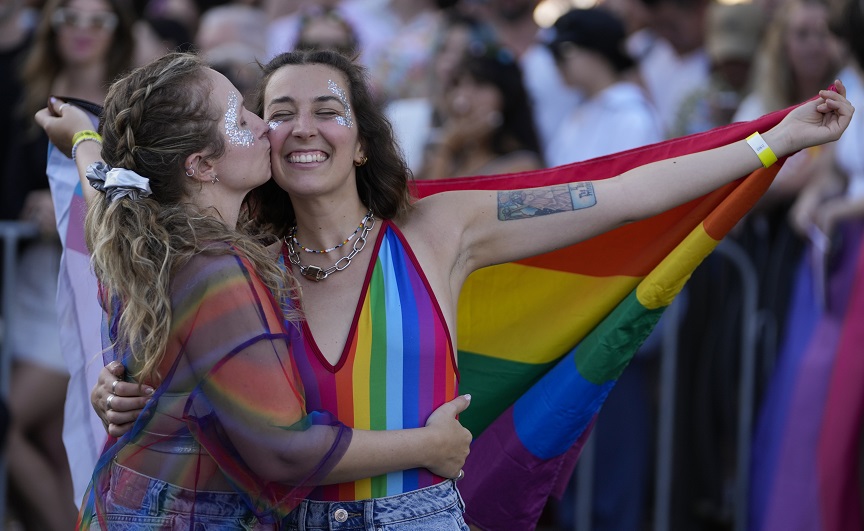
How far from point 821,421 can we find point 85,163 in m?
3.44

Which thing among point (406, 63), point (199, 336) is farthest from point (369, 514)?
point (406, 63)

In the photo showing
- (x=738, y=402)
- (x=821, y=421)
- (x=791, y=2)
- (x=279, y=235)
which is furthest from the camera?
(x=791, y=2)

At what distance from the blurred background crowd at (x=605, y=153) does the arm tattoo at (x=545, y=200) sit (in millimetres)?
1940

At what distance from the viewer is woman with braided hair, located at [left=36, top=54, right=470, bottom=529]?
301 centimetres

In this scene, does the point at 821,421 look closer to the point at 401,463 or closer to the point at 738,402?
the point at 738,402

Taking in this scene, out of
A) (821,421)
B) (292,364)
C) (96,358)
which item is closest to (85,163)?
(96,358)

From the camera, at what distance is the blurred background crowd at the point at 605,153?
572 centimetres

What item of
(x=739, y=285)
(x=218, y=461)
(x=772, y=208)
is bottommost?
(x=218, y=461)

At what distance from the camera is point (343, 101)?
11.7 ft

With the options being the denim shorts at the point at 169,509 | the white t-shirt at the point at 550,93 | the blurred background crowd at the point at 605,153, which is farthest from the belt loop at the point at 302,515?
the white t-shirt at the point at 550,93

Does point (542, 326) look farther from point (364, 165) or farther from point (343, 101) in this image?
point (343, 101)

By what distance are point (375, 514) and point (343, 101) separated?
3.83ft

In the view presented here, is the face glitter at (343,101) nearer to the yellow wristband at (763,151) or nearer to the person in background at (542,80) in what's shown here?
the yellow wristband at (763,151)

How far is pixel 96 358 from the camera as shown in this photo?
3.83 m
